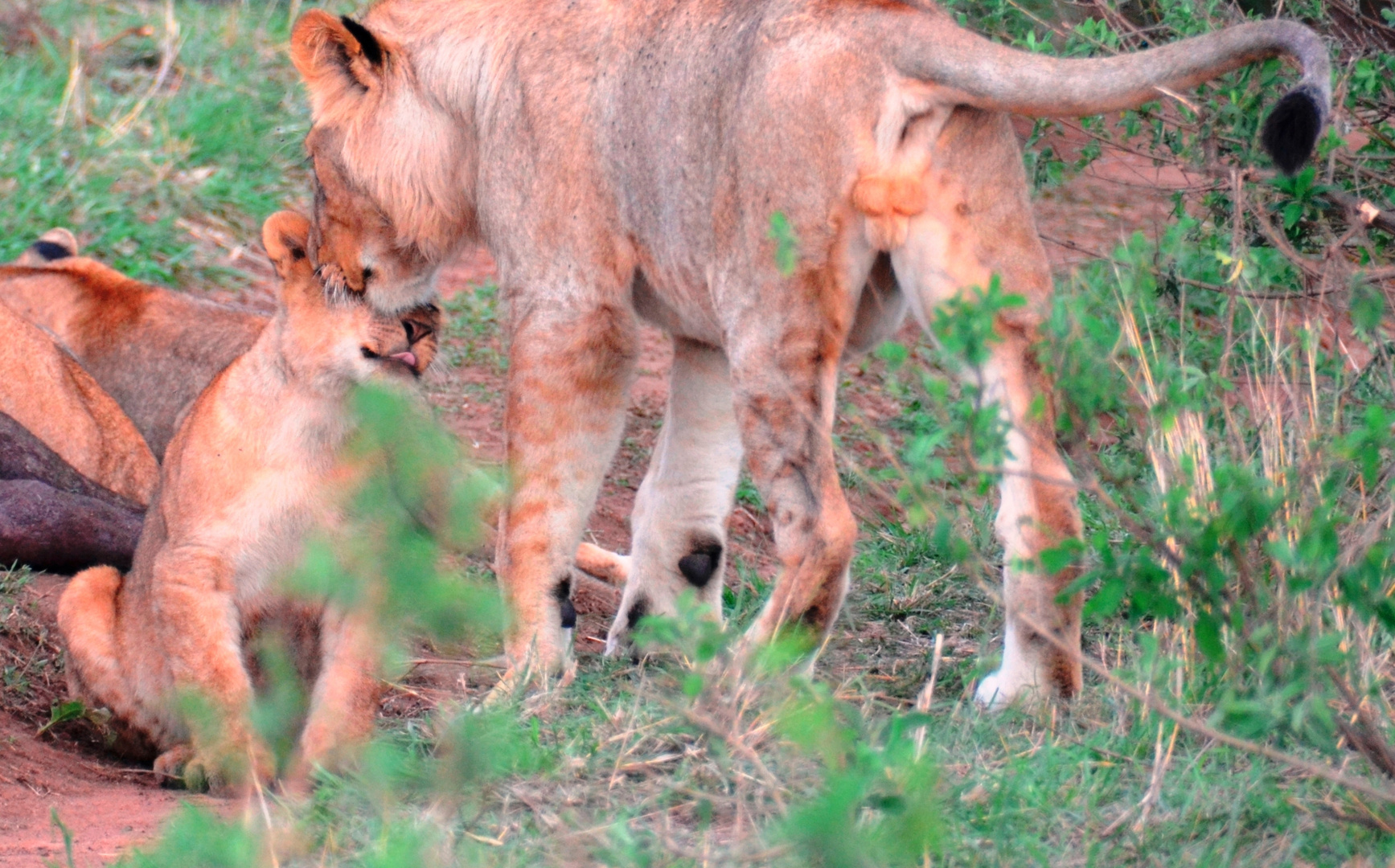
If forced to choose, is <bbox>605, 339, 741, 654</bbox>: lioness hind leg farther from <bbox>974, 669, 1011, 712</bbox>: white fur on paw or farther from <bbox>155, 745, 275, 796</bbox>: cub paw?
<bbox>155, 745, 275, 796</bbox>: cub paw

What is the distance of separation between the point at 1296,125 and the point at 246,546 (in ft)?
7.77

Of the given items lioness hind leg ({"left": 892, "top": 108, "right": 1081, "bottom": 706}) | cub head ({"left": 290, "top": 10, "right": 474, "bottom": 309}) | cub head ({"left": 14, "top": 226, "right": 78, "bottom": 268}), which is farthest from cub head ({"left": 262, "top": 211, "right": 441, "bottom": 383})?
cub head ({"left": 14, "top": 226, "right": 78, "bottom": 268})

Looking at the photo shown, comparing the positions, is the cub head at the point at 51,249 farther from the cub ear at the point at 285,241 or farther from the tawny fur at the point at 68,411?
the cub ear at the point at 285,241

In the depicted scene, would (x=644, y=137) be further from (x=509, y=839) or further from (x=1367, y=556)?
(x=1367, y=556)

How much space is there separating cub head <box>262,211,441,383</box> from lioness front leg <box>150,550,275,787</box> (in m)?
0.52

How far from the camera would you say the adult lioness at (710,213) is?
3217mm

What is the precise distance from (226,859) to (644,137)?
201 centimetres

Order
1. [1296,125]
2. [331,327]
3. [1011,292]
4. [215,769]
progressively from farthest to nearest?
1. [331,327]
2. [215,769]
3. [1011,292]
4. [1296,125]

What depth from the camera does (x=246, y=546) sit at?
12.1 ft

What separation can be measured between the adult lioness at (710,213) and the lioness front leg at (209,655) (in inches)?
26.1

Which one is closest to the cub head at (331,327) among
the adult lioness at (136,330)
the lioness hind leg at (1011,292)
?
the lioness hind leg at (1011,292)

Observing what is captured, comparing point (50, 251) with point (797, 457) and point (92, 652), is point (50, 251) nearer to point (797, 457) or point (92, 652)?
point (92, 652)

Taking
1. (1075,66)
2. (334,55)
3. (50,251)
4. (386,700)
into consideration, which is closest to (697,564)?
(386,700)

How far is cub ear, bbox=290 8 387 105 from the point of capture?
4.13 meters
